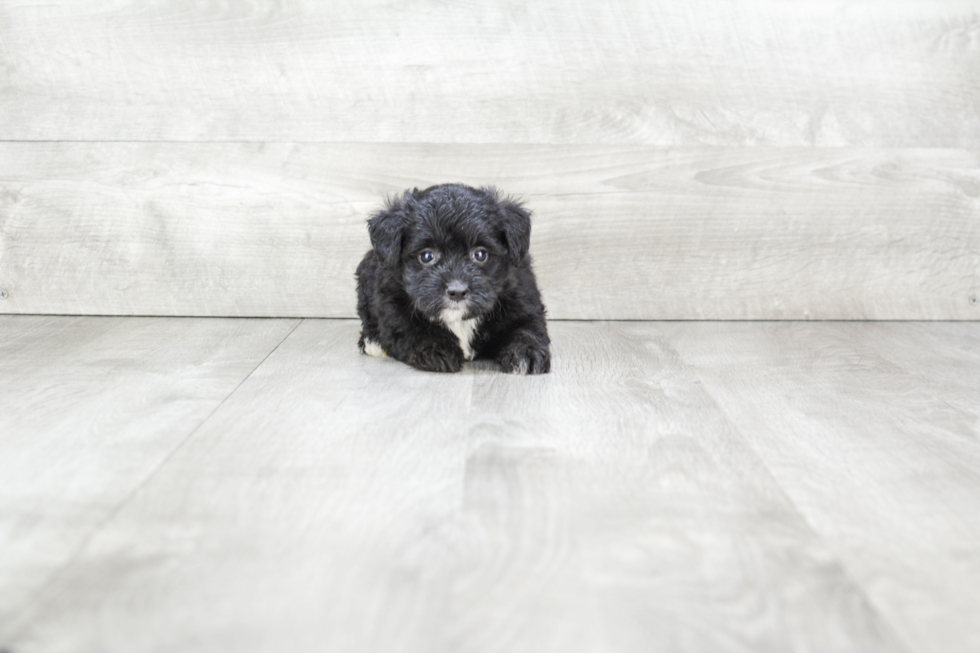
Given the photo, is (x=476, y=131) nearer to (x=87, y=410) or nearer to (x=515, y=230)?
(x=515, y=230)

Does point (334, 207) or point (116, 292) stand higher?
point (334, 207)

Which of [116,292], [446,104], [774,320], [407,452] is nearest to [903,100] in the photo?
[774,320]

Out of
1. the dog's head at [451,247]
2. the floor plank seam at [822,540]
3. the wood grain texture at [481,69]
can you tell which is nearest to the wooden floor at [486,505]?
the floor plank seam at [822,540]

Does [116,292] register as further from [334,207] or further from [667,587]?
[667,587]

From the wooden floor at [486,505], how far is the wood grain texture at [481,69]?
1.03 m

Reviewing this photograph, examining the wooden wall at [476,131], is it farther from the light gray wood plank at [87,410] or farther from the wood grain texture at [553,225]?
the light gray wood plank at [87,410]

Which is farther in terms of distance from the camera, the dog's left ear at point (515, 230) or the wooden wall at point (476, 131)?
the wooden wall at point (476, 131)

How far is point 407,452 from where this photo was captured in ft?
5.97

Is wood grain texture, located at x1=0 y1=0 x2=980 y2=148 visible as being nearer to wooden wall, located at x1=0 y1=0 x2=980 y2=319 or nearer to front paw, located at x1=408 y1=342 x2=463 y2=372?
wooden wall, located at x1=0 y1=0 x2=980 y2=319

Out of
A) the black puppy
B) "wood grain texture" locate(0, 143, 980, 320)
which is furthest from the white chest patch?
"wood grain texture" locate(0, 143, 980, 320)

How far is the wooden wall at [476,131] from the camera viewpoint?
3.16 meters

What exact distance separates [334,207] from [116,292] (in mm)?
930

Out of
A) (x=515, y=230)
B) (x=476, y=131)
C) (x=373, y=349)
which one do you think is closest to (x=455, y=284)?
(x=515, y=230)

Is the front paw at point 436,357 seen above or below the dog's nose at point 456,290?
below
